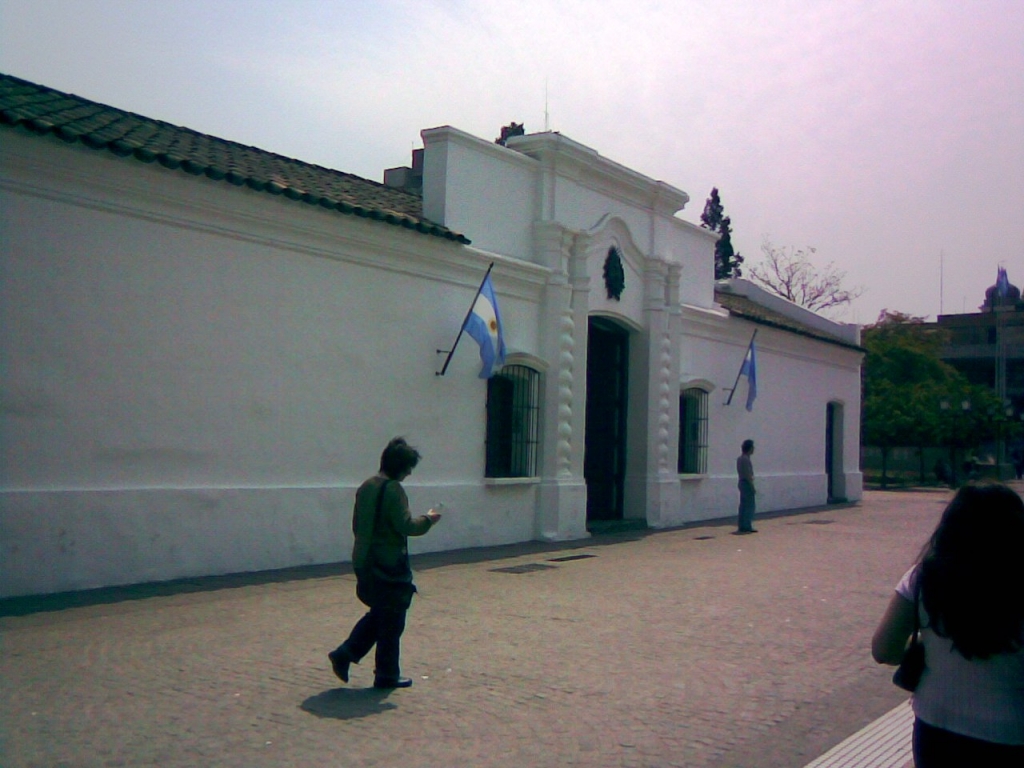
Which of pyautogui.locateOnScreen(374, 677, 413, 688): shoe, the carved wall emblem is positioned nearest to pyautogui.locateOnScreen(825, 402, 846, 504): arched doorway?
the carved wall emblem

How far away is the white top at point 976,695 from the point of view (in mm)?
3043

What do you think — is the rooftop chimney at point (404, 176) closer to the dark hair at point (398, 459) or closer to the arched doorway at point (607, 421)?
the arched doorway at point (607, 421)

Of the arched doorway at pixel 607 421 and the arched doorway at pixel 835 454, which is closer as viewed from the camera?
the arched doorway at pixel 607 421

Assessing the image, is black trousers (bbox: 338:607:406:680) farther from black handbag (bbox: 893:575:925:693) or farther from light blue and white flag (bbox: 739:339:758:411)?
light blue and white flag (bbox: 739:339:758:411)

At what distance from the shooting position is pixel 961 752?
3062 mm

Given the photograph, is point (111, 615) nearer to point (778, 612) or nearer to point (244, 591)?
point (244, 591)

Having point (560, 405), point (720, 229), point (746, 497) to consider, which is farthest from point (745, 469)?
point (720, 229)

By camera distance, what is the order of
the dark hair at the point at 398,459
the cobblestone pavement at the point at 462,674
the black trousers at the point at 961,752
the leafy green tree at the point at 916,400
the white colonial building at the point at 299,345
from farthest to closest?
the leafy green tree at the point at 916,400 < the white colonial building at the point at 299,345 < the dark hair at the point at 398,459 < the cobblestone pavement at the point at 462,674 < the black trousers at the point at 961,752

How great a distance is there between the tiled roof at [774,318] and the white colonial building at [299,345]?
4454 mm

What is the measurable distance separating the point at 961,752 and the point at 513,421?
12.4 metres

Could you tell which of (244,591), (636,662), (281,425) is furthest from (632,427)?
(636,662)

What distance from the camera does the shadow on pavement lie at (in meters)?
5.98

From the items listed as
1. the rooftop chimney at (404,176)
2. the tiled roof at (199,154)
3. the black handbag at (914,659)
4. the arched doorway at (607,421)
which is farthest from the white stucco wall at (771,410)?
the black handbag at (914,659)

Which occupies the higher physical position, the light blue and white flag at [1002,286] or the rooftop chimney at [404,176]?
the light blue and white flag at [1002,286]
